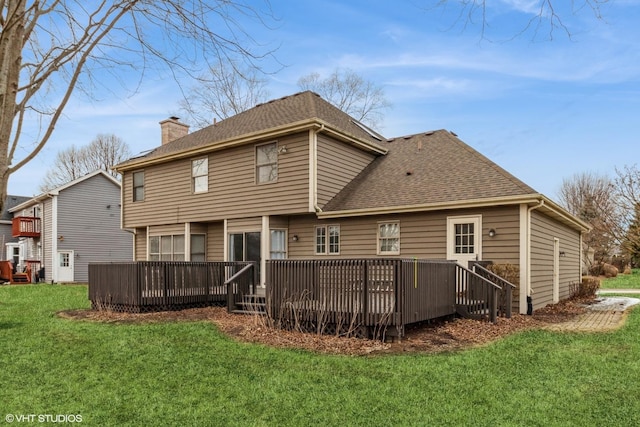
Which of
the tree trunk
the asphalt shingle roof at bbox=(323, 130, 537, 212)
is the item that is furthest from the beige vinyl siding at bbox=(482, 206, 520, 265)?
the tree trunk

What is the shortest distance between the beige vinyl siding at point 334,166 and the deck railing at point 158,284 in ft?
11.0

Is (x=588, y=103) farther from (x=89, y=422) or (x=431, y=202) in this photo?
(x=89, y=422)

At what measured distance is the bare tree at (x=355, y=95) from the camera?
99.7 ft

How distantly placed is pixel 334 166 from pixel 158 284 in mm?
6054

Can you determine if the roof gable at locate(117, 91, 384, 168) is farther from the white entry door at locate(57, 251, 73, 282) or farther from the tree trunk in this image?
the white entry door at locate(57, 251, 73, 282)

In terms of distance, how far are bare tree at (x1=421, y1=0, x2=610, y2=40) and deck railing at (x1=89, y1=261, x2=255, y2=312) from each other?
8216 millimetres

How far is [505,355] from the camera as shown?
6.88 meters

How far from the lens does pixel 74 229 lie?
2777 cm

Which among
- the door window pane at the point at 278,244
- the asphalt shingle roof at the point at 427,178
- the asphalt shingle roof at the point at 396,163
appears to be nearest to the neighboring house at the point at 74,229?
the asphalt shingle roof at the point at 396,163

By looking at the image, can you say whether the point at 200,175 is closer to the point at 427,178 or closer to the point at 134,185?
the point at 134,185

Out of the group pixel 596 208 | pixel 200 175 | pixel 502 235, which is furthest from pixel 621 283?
pixel 200 175

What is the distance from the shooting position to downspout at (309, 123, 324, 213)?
43.5ft

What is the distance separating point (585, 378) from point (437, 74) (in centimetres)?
630

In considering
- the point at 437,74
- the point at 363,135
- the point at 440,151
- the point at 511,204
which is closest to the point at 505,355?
the point at 511,204
